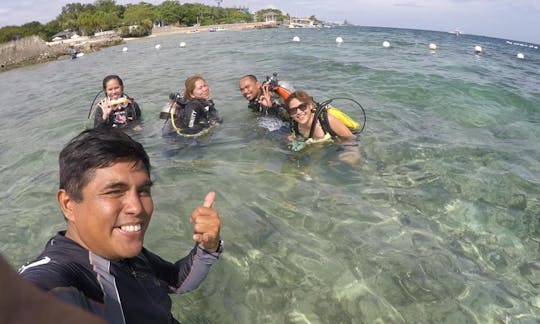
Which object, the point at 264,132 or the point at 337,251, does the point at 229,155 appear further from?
the point at 337,251

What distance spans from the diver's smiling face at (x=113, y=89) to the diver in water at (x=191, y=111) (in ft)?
4.27

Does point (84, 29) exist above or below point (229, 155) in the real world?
above

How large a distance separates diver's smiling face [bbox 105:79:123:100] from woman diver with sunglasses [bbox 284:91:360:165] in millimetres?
3751

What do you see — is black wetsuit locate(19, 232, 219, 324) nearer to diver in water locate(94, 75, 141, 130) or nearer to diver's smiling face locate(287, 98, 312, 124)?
diver's smiling face locate(287, 98, 312, 124)

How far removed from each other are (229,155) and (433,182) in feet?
11.7

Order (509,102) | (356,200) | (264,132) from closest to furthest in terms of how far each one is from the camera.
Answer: (356,200)
(264,132)
(509,102)

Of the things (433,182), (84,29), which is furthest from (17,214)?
(84,29)

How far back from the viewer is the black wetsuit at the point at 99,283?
179 centimetres

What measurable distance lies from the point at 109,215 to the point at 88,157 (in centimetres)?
34

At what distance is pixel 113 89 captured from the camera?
8273mm

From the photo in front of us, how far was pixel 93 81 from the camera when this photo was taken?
60.7ft

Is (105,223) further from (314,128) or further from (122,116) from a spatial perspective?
(122,116)

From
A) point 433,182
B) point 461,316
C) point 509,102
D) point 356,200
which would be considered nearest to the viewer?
point 461,316

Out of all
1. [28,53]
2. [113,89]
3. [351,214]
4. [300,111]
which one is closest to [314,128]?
[300,111]
